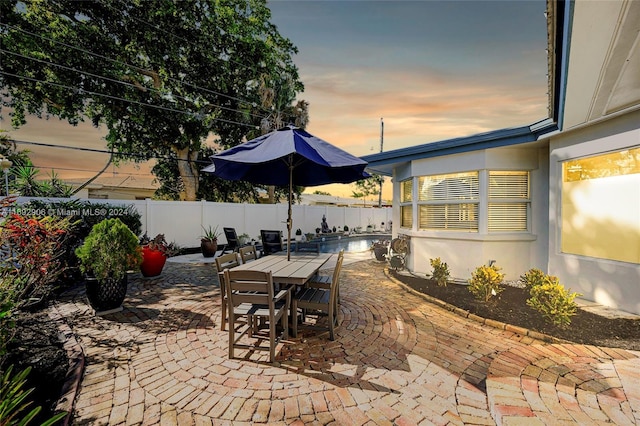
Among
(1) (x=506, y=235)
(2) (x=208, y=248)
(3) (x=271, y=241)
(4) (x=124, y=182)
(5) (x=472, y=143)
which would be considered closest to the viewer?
(5) (x=472, y=143)

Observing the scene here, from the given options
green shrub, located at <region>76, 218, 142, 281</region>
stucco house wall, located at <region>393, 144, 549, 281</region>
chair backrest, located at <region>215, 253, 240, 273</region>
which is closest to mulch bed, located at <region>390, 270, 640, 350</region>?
stucco house wall, located at <region>393, 144, 549, 281</region>

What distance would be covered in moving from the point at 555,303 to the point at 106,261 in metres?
6.63

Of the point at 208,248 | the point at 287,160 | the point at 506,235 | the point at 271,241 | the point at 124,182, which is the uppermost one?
the point at 124,182

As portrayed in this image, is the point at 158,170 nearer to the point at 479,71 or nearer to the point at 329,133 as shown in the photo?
the point at 329,133

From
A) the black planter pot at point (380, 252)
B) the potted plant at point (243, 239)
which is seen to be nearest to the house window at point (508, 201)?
the black planter pot at point (380, 252)

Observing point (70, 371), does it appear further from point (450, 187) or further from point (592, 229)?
point (592, 229)

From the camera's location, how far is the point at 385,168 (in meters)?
8.76

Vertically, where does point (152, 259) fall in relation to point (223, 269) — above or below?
below

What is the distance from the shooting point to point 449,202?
6656 mm

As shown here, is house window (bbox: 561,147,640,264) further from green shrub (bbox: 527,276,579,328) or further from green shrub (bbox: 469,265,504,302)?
green shrub (bbox: 469,265,504,302)

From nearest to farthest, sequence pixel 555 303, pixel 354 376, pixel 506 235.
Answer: pixel 354 376 < pixel 555 303 < pixel 506 235

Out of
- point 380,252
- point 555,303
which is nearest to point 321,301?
point 555,303

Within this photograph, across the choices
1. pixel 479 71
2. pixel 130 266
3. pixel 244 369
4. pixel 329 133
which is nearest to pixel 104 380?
pixel 244 369

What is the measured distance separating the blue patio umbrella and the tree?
34.9 feet
